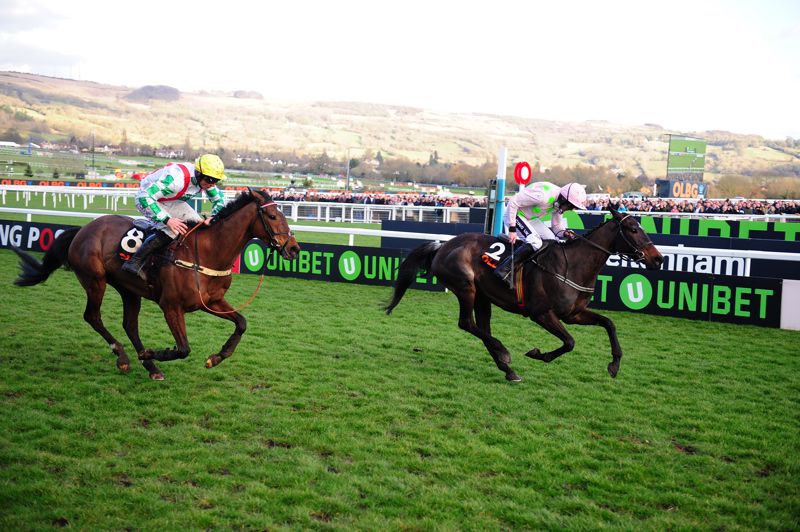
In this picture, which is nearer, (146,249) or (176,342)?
(176,342)

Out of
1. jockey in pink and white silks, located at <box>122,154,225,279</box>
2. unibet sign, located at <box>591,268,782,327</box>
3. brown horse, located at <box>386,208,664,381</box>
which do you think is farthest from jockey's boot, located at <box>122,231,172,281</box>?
unibet sign, located at <box>591,268,782,327</box>

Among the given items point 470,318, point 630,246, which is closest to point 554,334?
point 470,318

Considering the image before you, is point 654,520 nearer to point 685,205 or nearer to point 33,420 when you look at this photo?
point 33,420

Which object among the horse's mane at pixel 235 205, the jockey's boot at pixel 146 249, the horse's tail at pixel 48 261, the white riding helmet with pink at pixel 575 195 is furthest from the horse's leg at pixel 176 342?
the white riding helmet with pink at pixel 575 195

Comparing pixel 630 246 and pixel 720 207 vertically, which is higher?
pixel 720 207

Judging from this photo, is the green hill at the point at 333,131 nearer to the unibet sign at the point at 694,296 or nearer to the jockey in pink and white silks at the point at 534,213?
the unibet sign at the point at 694,296

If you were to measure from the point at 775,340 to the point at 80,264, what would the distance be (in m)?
8.48

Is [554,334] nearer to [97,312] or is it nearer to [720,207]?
[97,312]

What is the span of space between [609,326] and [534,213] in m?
1.47

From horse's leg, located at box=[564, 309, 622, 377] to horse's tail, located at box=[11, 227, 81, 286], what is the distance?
17.2ft

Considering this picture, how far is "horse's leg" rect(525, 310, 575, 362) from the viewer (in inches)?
269

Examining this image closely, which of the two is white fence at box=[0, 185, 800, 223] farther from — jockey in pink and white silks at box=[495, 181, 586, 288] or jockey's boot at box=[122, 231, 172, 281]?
jockey's boot at box=[122, 231, 172, 281]

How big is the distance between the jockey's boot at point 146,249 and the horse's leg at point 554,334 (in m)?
3.57

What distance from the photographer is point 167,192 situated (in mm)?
6410
